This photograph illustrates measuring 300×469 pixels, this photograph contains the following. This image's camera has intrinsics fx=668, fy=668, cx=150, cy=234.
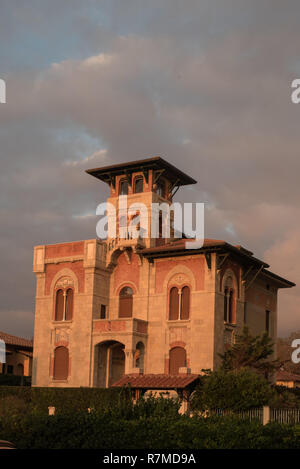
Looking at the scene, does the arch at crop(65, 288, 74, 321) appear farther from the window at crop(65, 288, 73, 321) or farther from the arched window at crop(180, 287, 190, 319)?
the arched window at crop(180, 287, 190, 319)

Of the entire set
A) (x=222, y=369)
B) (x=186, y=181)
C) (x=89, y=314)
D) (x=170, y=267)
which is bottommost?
(x=222, y=369)

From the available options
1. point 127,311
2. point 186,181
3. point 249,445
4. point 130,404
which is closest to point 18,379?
point 127,311

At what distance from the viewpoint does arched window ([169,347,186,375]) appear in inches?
1576

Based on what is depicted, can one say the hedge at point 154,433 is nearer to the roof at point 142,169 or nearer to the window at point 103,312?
the window at point 103,312

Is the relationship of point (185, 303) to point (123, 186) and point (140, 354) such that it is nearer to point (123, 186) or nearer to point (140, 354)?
point (140, 354)

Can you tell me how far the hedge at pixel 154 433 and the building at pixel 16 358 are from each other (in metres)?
33.4

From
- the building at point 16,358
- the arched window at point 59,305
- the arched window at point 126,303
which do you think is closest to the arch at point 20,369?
the building at point 16,358

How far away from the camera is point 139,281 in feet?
140

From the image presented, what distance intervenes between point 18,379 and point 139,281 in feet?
42.4

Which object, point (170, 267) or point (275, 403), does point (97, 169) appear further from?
point (275, 403)

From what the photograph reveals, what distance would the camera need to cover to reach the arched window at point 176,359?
40031 millimetres

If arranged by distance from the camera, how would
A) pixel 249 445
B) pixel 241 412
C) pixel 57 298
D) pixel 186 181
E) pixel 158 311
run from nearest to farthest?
1. pixel 249 445
2. pixel 241 412
3. pixel 158 311
4. pixel 57 298
5. pixel 186 181

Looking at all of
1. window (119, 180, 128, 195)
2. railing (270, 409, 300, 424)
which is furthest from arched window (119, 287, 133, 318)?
railing (270, 409, 300, 424)
